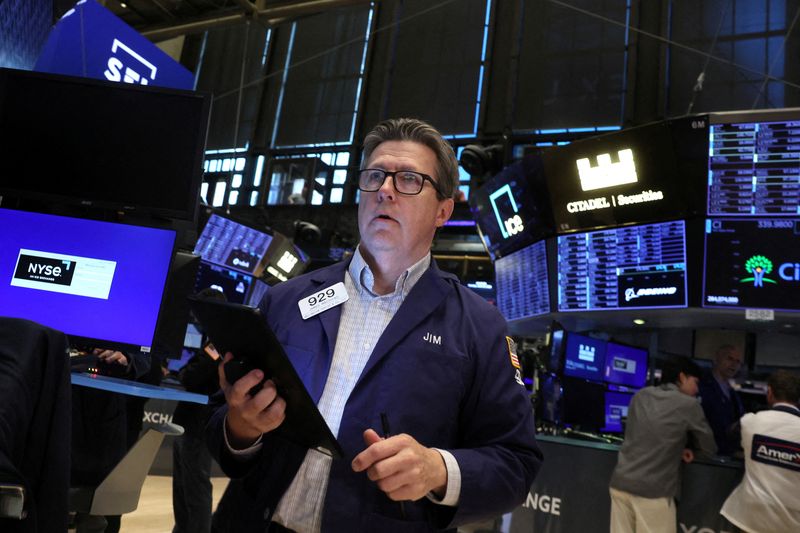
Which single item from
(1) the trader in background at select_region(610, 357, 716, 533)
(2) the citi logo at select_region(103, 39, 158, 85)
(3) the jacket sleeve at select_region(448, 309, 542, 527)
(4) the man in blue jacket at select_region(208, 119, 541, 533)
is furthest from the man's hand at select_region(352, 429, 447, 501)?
(1) the trader in background at select_region(610, 357, 716, 533)

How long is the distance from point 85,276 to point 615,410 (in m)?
5.57

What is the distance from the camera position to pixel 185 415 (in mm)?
4059

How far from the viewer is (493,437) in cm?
153

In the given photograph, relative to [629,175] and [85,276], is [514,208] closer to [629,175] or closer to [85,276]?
[629,175]

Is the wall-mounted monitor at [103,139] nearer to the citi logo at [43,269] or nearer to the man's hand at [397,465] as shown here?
the citi logo at [43,269]

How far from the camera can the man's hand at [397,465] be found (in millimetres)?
1192

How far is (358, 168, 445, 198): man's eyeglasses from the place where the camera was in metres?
1.73

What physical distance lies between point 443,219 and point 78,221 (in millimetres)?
1189

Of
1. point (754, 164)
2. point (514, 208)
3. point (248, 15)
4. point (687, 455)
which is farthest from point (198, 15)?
point (687, 455)

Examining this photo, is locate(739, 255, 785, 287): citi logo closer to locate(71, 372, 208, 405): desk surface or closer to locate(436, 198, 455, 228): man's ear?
locate(436, 198, 455, 228): man's ear

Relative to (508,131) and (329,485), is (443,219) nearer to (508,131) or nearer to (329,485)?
(329,485)

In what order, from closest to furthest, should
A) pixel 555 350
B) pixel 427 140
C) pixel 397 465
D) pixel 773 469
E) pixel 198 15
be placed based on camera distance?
pixel 397 465, pixel 427 140, pixel 773 469, pixel 555 350, pixel 198 15

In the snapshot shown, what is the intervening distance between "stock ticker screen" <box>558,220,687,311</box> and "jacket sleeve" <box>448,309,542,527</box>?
3823 millimetres

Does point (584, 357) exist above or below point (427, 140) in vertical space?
below
